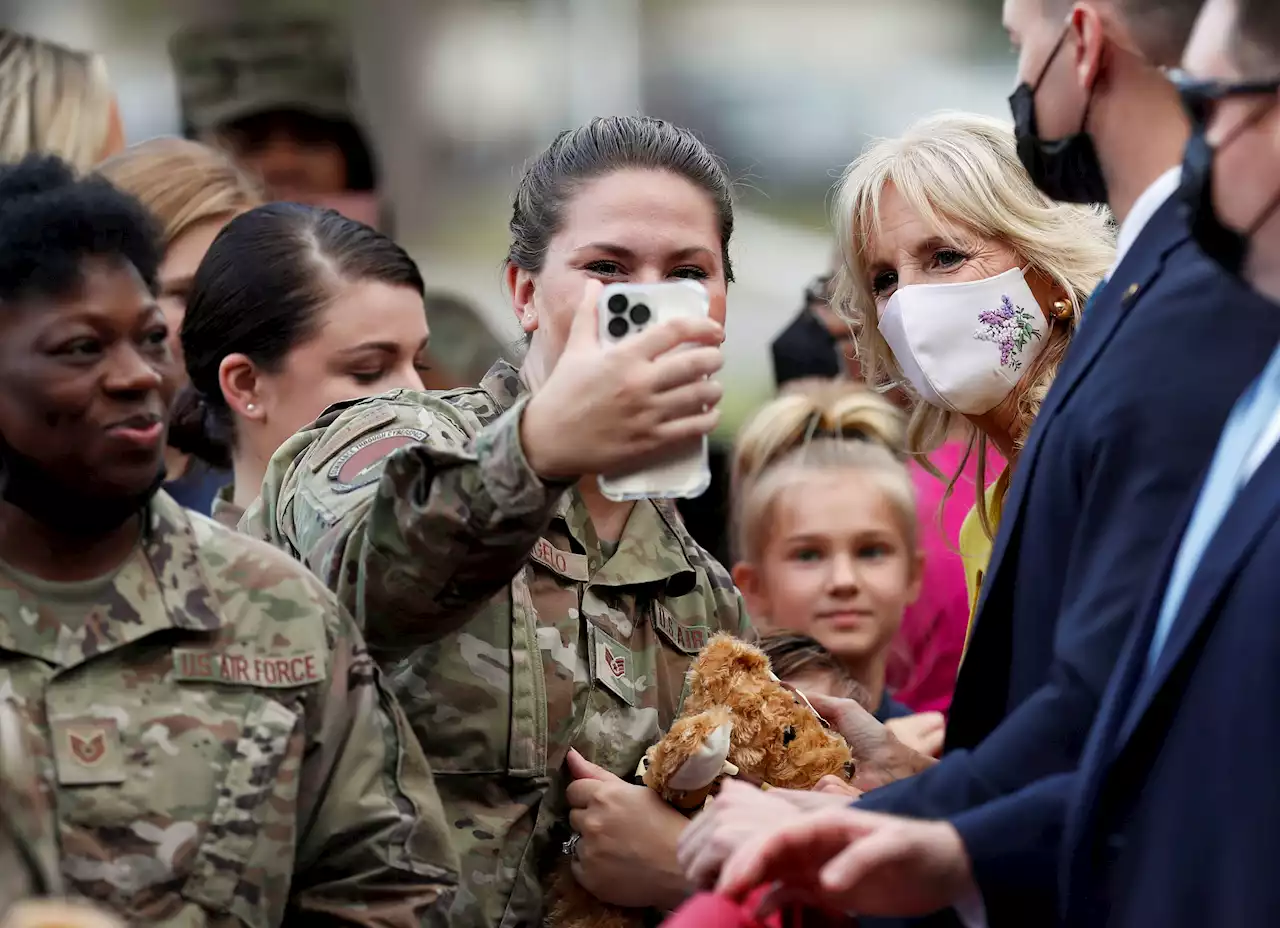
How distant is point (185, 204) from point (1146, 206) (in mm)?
2619

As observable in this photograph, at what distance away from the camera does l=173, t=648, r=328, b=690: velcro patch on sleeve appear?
2.10 metres

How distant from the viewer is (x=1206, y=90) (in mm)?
1950

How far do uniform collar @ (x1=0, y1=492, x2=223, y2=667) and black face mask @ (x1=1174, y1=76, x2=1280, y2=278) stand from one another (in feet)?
3.91

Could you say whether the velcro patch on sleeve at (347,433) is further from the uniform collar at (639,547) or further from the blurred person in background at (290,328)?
the blurred person in background at (290,328)

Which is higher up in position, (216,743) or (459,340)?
(216,743)

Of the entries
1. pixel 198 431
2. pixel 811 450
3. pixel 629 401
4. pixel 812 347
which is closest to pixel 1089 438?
pixel 629 401

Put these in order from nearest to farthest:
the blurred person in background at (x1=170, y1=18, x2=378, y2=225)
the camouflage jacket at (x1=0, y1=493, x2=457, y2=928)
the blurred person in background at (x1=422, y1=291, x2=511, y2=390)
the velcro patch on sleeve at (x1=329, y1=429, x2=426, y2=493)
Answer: the camouflage jacket at (x1=0, y1=493, x2=457, y2=928), the velcro patch on sleeve at (x1=329, y1=429, x2=426, y2=493), the blurred person in background at (x1=170, y1=18, x2=378, y2=225), the blurred person in background at (x1=422, y1=291, x2=511, y2=390)

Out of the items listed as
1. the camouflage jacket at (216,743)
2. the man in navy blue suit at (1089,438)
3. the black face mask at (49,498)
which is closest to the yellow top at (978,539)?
the man in navy blue suit at (1089,438)

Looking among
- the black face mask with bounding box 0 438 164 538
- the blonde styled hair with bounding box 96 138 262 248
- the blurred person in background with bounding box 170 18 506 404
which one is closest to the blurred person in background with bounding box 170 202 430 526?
the blonde styled hair with bounding box 96 138 262 248

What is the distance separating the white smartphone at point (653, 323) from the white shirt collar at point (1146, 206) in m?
0.51

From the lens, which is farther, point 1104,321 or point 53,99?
point 53,99

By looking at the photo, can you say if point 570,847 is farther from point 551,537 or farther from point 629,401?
point 629,401

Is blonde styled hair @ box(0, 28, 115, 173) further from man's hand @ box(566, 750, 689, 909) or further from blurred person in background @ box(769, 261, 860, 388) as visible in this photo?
man's hand @ box(566, 750, 689, 909)

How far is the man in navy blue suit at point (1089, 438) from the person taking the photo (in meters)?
1.99
